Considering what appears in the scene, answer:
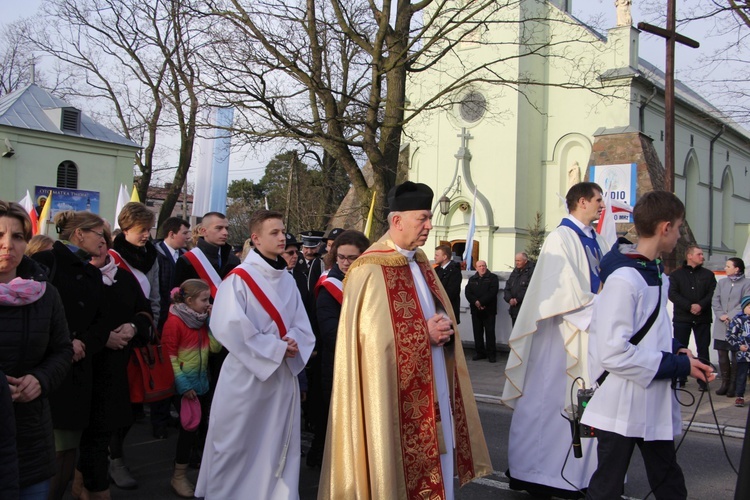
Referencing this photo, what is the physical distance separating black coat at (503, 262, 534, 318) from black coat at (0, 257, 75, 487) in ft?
→ 33.0

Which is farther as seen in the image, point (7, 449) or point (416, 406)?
point (416, 406)

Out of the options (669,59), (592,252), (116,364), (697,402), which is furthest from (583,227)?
(669,59)

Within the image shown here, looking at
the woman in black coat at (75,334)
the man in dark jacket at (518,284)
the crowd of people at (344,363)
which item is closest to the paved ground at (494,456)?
the crowd of people at (344,363)

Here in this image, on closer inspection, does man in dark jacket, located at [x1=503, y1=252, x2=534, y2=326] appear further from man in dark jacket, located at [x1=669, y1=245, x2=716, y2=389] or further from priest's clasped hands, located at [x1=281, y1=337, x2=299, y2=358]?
priest's clasped hands, located at [x1=281, y1=337, x2=299, y2=358]

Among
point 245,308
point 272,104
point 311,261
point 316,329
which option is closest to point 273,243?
point 245,308

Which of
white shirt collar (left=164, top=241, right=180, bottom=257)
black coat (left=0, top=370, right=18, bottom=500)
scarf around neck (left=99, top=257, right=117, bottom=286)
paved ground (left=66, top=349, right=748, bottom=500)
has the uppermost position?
Answer: white shirt collar (left=164, top=241, right=180, bottom=257)

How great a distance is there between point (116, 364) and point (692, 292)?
840 centimetres

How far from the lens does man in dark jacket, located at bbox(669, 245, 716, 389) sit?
33.5 feet

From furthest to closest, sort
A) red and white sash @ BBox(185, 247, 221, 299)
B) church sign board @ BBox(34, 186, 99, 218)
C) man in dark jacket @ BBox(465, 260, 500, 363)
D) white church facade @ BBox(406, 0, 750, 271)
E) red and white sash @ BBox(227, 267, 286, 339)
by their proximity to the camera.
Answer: church sign board @ BBox(34, 186, 99, 218) < white church facade @ BBox(406, 0, 750, 271) < man in dark jacket @ BBox(465, 260, 500, 363) < red and white sash @ BBox(185, 247, 221, 299) < red and white sash @ BBox(227, 267, 286, 339)

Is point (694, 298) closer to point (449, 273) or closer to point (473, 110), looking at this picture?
point (449, 273)

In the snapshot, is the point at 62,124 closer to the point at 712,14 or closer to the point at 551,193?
the point at 551,193

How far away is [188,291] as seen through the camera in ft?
18.1

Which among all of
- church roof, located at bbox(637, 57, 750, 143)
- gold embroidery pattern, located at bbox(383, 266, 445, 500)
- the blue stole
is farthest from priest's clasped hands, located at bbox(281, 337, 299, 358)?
church roof, located at bbox(637, 57, 750, 143)

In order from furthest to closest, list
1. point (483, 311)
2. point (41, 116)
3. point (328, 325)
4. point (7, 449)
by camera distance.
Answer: point (41, 116) → point (483, 311) → point (328, 325) → point (7, 449)
